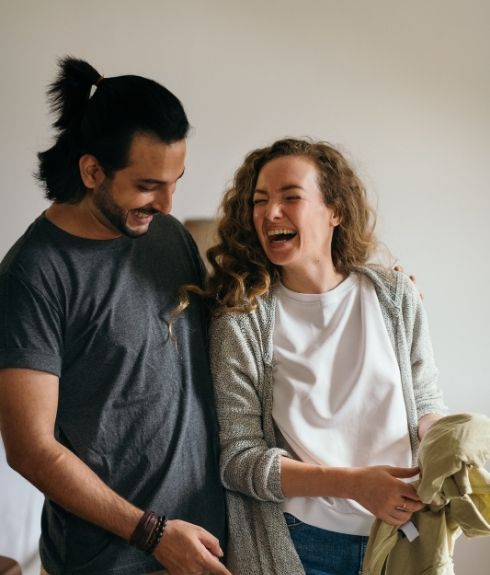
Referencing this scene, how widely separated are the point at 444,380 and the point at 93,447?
1.12 metres

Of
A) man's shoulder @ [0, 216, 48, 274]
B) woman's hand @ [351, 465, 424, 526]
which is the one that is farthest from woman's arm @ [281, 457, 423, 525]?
man's shoulder @ [0, 216, 48, 274]

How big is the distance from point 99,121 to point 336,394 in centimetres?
73

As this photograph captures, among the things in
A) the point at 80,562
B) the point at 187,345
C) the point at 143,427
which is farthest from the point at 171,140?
the point at 80,562

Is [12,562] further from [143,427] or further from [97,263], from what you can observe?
[97,263]

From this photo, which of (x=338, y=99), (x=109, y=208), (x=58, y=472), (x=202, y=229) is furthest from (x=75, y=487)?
(x=338, y=99)

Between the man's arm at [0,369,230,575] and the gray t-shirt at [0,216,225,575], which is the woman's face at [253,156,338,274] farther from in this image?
the man's arm at [0,369,230,575]

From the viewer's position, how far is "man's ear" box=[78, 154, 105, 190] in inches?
Answer: 53.1

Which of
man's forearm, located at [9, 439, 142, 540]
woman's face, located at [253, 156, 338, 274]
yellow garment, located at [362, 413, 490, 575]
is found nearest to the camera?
yellow garment, located at [362, 413, 490, 575]

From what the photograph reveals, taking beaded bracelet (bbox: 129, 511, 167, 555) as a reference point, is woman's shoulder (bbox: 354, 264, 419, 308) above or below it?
above

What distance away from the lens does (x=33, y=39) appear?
5.47 feet

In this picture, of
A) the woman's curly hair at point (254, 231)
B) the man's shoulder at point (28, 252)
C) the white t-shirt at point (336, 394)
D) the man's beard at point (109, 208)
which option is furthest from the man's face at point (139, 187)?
the white t-shirt at point (336, 394)

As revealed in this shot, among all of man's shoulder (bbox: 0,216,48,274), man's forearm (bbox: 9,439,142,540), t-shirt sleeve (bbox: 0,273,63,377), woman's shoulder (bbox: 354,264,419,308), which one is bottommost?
man's forearm (bbox: 9,439,142,540)

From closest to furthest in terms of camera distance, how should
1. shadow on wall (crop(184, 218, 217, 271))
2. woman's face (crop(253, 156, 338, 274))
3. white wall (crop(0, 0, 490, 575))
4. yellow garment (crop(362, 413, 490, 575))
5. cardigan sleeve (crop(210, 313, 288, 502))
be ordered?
yellow garment (crop(362, 413, 490, 575)) < cardigan sleeve (crop(210, 313, 288, 502)) < woman's face (crop(253, 156, 338, 274)) < white wall (crop(0, 0, 490, 575)) < shadow on wall (crop(184, 218, 217, 271))

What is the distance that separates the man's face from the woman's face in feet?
0.80
